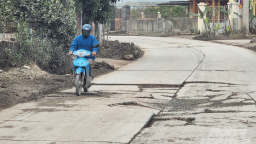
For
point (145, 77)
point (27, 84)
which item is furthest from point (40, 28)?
point (145, 77)

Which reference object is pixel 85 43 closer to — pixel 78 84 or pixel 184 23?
pixel 78 84

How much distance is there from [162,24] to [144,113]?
1314 inches

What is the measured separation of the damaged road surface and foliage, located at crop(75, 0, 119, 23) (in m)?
5.91

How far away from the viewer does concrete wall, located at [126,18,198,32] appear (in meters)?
38.7

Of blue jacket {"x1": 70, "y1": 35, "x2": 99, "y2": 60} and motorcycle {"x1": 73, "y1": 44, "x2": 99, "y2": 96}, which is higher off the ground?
blue jacket {"x1": 70, "y1": 35, "x2": 99, "y2": 60}

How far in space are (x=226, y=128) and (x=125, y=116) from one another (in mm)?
1830

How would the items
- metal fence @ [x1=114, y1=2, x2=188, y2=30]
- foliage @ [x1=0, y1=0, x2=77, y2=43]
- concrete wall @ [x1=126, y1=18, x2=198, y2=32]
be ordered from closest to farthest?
foliage @ [x1=0, y1=0, x2=77, y2=43] → concrete wall @ [x1=126, y1=18, x2=198, y2=32] → metal fence @ [x1=114, y1=2, x2=188, y2=30]

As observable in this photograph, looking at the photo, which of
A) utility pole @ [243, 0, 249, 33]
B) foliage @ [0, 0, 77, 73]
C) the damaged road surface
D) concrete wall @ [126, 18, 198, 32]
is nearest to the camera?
the damaged road surface

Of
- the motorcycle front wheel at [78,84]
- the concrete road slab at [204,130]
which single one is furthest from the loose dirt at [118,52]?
the concrete road slab at [204,130]

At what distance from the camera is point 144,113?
746 cm

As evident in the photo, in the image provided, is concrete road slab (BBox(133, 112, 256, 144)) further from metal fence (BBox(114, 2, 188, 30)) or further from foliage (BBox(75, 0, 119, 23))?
metal fence (BBox(114, 2, 188, 30))

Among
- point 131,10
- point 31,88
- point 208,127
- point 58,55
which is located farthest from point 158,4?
point 208,127

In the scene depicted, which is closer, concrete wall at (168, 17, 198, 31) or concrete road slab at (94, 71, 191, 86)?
concrete road slab at (94, 71, 191, 86)

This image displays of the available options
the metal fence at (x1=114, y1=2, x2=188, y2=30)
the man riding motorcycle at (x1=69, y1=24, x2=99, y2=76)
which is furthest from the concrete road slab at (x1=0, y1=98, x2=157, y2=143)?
the metal fence at (x1=114, y1=2, x2=188, y2=30)
